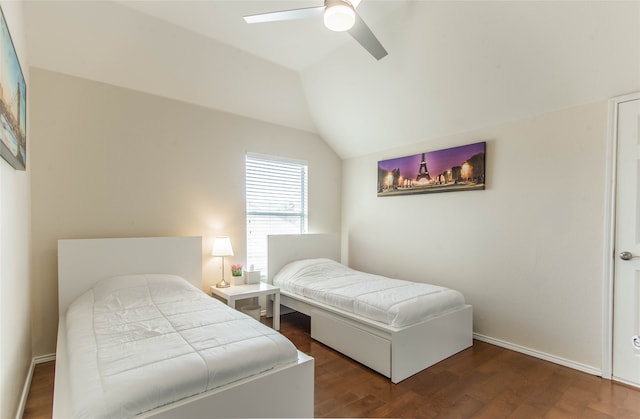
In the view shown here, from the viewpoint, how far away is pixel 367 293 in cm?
279

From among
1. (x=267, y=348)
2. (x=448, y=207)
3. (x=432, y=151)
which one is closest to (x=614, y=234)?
(x=448, y=207)

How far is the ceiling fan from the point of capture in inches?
70.4

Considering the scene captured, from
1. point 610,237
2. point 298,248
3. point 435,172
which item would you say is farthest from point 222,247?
point 610,237

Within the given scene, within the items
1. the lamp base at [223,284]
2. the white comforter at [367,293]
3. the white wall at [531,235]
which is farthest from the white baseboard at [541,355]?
the lamp base at [223,284]

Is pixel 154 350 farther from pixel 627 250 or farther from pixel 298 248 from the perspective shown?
pixel 627 250

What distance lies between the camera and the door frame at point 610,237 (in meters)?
2.37

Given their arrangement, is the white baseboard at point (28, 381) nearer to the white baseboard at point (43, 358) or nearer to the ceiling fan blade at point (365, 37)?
the white baseboard at point (43, 358)

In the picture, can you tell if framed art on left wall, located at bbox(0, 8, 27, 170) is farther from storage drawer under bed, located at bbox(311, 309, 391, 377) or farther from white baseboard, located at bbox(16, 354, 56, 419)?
storage drawer under bed, located at bbox(311, 309, 391, 377)

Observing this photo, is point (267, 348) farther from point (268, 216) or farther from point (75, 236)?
point (268, 216)

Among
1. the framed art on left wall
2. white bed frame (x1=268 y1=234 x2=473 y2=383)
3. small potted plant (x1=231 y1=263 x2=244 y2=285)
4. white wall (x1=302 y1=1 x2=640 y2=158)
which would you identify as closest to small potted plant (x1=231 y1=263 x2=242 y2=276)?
small potted plant (x1=231 y1=263 x2=244 y2=285)

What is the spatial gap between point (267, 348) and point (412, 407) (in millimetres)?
1109

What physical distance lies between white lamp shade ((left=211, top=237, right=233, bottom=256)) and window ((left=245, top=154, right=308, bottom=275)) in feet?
1.56

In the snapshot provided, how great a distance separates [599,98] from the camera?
95.9 inches

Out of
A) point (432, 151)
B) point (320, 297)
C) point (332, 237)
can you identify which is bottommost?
point (320, 297)
